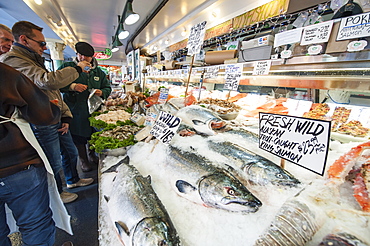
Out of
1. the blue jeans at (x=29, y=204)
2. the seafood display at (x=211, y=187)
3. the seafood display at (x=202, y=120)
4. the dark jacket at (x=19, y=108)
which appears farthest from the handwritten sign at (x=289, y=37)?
the blue jeans at (x=29, y=204)

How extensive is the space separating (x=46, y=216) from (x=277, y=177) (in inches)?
80.7

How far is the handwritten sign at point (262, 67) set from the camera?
2.16 m

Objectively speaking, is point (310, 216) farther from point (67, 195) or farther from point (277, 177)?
point (67, 195)

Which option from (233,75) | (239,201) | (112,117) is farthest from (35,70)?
(233,75)

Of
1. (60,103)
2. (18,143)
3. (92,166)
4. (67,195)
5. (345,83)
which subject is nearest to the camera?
(18,143)

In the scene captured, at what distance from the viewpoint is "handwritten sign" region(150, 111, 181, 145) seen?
164 centimetres

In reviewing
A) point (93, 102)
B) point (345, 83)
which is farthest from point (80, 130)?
point (345, 83)

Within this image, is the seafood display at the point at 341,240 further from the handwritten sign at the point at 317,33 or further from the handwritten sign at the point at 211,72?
the handwritten sign at the point at 211,72

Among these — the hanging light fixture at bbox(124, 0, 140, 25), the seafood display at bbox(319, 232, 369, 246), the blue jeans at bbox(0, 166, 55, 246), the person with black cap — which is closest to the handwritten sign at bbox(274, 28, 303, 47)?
the seafood display at bbox(319, 232, 369, 246)

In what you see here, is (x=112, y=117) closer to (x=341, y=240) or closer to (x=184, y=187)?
(x=184, y=187)

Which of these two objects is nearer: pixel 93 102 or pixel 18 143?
pixel 18 143

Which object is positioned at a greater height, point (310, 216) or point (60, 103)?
point (60, 103)

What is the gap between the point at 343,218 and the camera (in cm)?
80

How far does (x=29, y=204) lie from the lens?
1.33m
